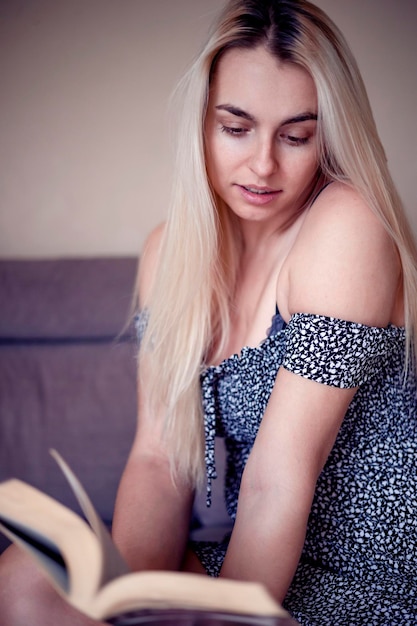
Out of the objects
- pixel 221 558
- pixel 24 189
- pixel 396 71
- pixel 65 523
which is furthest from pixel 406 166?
pixel 65 523

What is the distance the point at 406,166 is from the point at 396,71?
0.27m

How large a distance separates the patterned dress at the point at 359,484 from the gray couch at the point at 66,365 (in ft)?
2.16

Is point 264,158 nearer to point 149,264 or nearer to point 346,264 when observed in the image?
point 346,264

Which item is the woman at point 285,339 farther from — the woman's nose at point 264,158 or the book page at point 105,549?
the book page at point 105,549

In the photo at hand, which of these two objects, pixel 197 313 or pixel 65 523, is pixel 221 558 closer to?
pixel 197 313

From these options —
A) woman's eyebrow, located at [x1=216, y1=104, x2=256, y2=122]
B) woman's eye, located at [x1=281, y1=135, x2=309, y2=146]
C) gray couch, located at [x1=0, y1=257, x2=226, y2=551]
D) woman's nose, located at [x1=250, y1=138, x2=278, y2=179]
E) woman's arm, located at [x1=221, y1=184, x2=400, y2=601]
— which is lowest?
gray couch, located at [x1=0, y1=257, x2=226, y2=551]

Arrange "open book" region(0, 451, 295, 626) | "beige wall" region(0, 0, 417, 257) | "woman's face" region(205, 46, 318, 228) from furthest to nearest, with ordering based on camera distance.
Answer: "beige wall" region(0, 0, 417, 257)
"woman's face" region(205, 46, 318, 228)
"open book" region(0, 451, 295, 626)

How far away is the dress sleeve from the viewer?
0.94m

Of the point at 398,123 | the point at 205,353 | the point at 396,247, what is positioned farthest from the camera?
the point at 398,123

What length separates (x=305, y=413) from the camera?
0.94 meters

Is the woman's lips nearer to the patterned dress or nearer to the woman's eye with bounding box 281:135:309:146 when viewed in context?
the woman's eye with bounding box 281:135:309:146

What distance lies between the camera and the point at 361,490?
108 centimetres

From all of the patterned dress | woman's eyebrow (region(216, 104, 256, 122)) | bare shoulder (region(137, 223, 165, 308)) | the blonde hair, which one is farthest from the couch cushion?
woman's eyebrow (region(216, 104, 256, 122))

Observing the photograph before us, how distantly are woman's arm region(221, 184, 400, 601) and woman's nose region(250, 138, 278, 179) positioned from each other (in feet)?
0.38
